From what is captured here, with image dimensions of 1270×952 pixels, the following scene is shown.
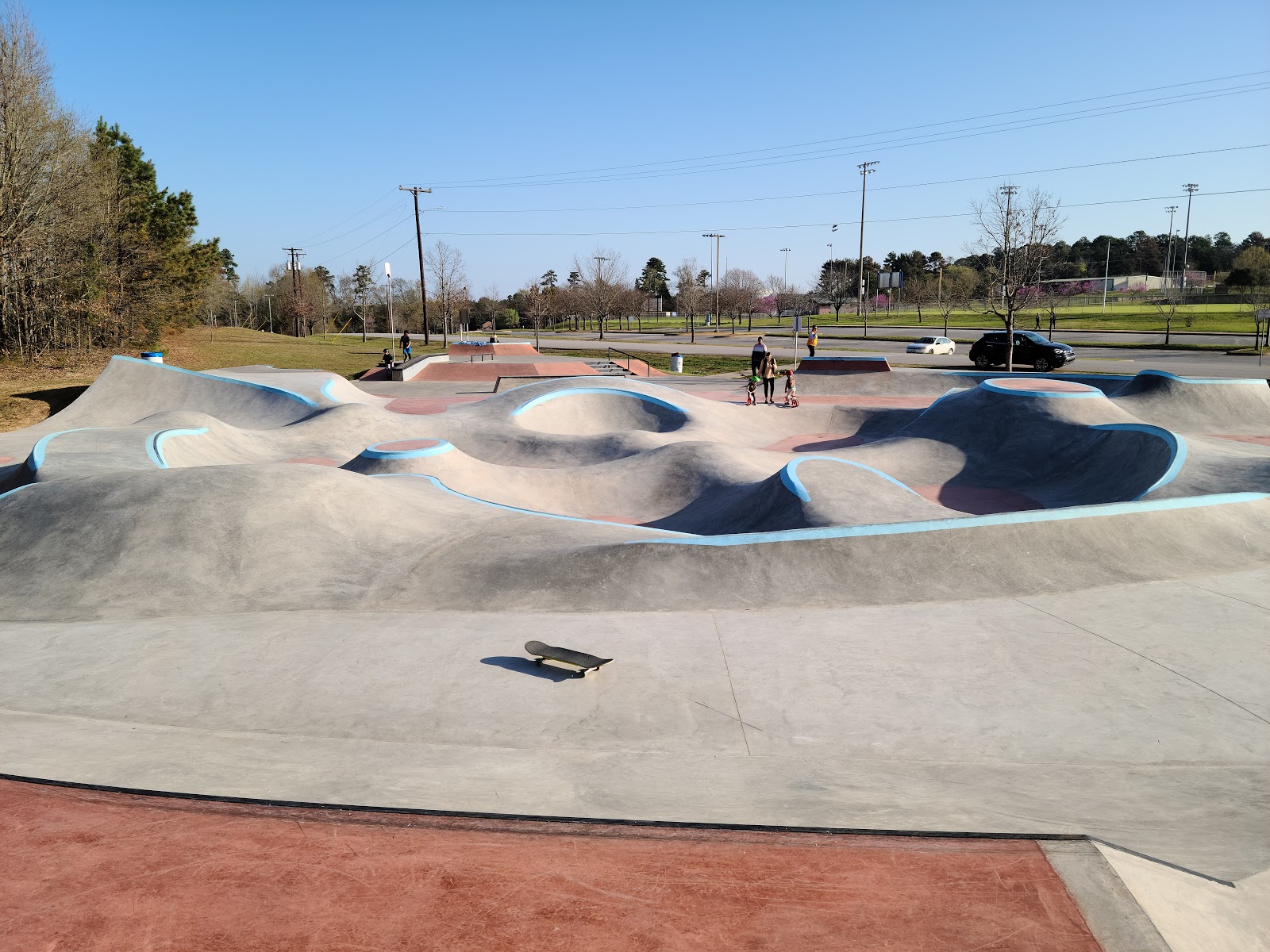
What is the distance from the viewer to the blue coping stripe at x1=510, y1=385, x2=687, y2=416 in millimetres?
20688

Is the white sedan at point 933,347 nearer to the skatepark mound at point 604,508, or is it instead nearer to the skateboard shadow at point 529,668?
the skatepark mound at point 604,508

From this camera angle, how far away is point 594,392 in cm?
2219

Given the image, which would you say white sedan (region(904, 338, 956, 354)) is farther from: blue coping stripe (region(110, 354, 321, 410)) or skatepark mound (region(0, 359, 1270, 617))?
blue coping stripe (region(110, 354, 321, 410))

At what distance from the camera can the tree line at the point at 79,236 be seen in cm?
2917

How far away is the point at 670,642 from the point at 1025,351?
110 feet

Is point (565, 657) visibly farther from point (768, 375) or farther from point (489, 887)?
point (768, 375)

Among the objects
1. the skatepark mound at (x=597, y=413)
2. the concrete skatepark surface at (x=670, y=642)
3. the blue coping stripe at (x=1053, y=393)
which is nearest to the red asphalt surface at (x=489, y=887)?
the concrete skatepark surface at (x=670, y=642)

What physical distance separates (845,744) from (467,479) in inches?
397

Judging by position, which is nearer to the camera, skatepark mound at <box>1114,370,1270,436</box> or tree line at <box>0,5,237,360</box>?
skatepark mound at <box>1114,370,1270,436</box>

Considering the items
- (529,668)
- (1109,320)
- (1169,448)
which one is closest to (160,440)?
(529,668)

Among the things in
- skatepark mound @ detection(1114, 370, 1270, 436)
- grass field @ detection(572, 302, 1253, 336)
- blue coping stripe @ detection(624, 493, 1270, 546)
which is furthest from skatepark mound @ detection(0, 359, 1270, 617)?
grass field @ detection(572, 302, 1253, 336)

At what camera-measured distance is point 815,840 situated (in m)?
4.18

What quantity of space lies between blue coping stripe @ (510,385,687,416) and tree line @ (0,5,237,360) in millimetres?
21214

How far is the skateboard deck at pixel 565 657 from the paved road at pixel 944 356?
114 ft
